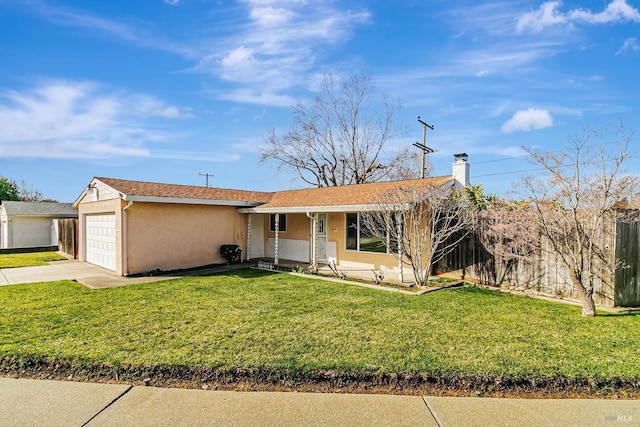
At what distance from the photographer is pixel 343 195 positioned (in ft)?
43.0

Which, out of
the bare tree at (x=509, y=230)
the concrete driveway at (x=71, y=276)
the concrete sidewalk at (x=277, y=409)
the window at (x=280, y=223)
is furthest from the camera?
the window at (x=280, y=223)

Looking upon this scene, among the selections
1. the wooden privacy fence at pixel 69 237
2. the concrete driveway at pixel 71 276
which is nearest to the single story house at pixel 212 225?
the concrete driveway at pixel 71 276

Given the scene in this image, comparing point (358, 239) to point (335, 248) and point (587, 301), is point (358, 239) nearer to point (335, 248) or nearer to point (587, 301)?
point (335, 248)

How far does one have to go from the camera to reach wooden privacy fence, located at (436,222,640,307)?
7727 mm

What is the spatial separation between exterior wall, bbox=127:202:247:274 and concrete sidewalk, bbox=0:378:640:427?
8.48 meters

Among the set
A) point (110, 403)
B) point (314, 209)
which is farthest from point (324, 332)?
point (314, 209)

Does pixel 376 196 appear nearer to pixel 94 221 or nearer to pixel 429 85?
pixel 429 85

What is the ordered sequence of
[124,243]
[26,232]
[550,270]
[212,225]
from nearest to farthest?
1. [550,270]
2. [124,243]
3. [212,225]
4. [26,232]

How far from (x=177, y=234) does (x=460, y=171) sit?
37.0 ft

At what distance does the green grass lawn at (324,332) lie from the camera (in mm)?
4371

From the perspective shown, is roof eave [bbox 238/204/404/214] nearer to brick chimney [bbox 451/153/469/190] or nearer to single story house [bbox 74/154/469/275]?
single story house [bbox 74/154/469/275]

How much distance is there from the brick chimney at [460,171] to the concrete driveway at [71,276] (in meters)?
11.0

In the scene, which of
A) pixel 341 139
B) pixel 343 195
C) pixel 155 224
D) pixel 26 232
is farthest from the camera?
pixel 341 139

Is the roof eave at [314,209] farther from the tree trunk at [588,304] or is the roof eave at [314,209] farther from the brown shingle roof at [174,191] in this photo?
the tree trunk at [588,304]
